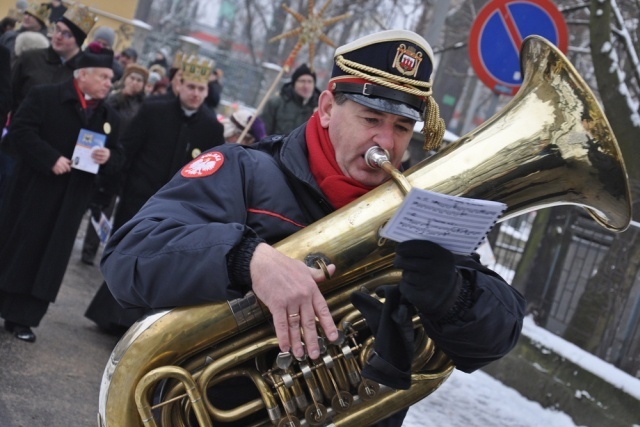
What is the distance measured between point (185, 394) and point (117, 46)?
1991 cm

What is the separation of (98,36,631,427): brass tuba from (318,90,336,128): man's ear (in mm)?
311

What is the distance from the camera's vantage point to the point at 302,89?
9203 millimetres

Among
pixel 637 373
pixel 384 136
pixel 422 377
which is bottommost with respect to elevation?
pixel 637 373

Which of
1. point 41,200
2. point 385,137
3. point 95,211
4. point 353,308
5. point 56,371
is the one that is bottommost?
point 56,371

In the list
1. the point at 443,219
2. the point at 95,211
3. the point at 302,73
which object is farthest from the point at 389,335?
the point at 302,73

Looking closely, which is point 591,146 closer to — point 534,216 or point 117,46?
point 534,216

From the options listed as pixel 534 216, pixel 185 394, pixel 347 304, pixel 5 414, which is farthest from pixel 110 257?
pixel 534 216

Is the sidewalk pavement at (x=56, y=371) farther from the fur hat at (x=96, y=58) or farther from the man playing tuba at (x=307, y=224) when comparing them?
the man playing tuba at (x=307, y=224)

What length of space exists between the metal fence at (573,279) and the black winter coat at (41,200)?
10.3ft

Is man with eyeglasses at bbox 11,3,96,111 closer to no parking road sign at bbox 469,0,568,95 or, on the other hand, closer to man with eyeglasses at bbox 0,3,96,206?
man with eyeglasses at bbox 0,3,96,206

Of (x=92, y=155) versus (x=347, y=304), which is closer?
(x=347, y=304)

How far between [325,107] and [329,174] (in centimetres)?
23

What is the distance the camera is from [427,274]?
213 centimetres

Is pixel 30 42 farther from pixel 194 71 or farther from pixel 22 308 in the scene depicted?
pixel 22 308
